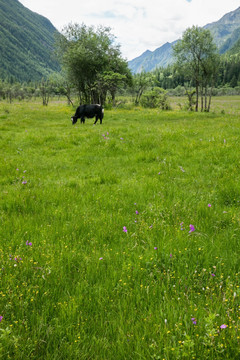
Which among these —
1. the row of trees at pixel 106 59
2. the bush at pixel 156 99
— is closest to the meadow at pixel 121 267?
the row of trees at pixel 106 59

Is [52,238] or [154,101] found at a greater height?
[154,101]

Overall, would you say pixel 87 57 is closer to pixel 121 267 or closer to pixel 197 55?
pixel 197 55

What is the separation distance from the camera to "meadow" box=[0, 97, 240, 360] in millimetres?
2031

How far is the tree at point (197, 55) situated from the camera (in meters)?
41.5

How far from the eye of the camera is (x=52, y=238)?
12.9ft

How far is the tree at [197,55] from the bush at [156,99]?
32.9 ft

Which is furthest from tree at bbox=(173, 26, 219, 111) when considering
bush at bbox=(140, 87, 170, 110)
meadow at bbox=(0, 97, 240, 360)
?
meadow at bbox=(0, 97, 240, 360)

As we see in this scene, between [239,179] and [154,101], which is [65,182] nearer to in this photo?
[239,179]

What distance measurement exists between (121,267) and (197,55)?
50.1 m

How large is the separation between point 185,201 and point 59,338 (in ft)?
13.1

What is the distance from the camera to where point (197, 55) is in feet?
141

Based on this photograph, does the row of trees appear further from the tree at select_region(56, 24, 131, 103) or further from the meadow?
the meadow

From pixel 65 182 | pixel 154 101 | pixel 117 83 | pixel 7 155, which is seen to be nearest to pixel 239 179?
pixel 65 182

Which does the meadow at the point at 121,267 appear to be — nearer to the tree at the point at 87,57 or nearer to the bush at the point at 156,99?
the tree at the point at 87,57
